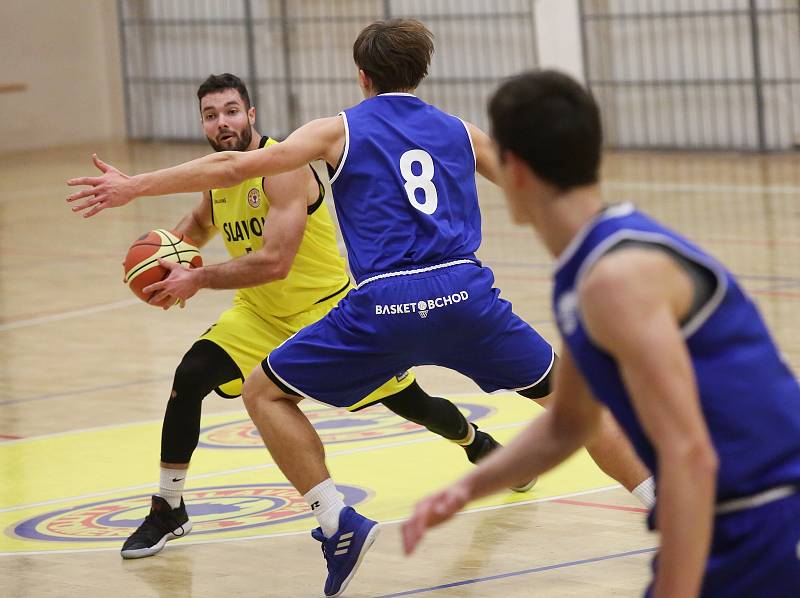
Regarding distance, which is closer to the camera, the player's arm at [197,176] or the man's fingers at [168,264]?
the player's arm at [197,176]

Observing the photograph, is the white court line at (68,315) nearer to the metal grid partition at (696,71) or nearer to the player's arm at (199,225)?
the player's arm at (199,225)

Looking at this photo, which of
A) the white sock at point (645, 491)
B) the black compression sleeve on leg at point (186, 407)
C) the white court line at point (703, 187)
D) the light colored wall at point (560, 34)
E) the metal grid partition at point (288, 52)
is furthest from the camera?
the metal grid partition at point (288, 52)

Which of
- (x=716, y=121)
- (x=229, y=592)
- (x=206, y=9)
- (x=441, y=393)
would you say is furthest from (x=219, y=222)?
(x=206, y=9)

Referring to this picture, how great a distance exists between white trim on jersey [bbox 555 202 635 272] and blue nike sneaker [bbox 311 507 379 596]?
2.31 meters

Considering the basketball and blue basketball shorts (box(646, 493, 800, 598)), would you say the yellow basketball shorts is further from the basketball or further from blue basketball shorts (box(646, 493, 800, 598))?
blue basketball shorts (box(646, 493, 800, 598))

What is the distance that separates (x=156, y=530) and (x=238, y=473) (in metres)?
1.03

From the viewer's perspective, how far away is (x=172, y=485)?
16.9ft

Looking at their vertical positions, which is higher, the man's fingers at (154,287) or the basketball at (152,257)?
the basketball at (152,257)

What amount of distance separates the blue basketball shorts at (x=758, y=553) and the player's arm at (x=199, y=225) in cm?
364

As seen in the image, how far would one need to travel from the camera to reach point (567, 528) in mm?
5051

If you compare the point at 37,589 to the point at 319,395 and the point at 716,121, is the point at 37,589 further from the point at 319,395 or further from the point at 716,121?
the point at 716,121

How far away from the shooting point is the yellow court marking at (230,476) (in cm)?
545

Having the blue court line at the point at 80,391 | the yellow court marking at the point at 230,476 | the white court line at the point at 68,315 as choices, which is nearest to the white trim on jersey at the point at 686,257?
the yellow court marking at the point at 230,476

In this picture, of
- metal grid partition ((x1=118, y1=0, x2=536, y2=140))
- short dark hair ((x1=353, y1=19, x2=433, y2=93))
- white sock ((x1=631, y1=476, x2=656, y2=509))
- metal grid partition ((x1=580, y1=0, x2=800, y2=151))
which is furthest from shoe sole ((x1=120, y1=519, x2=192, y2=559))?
metal grid partition ((x1=118, y1=0, x2=536, y2=140))
